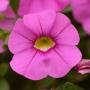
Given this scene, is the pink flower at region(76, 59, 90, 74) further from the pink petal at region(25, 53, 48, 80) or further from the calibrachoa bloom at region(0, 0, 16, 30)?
the calibrachoa bloom at region(0, 0, 16, 30)

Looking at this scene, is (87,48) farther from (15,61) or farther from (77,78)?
(15,61)

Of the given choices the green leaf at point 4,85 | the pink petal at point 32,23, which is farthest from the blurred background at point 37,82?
the pink petal at point 32,23

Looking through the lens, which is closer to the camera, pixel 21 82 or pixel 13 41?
pixel 13 41

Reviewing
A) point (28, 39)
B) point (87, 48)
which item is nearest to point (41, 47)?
point (28, 39)

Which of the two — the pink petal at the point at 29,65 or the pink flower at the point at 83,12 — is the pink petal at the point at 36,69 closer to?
the pink petal at the point at 29,65

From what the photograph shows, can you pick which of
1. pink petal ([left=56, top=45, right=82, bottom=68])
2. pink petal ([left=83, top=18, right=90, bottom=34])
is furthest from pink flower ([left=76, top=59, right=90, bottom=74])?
pink petal ([left=83, top=18, right=90, bottom=34])

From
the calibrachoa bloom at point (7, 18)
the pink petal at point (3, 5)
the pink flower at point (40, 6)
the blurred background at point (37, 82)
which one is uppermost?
the pink petal at point (3, 5)

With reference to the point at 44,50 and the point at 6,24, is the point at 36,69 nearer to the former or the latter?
the point at 44,50

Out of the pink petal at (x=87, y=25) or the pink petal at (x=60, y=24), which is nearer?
the pink petal at (x=60, y=24)
